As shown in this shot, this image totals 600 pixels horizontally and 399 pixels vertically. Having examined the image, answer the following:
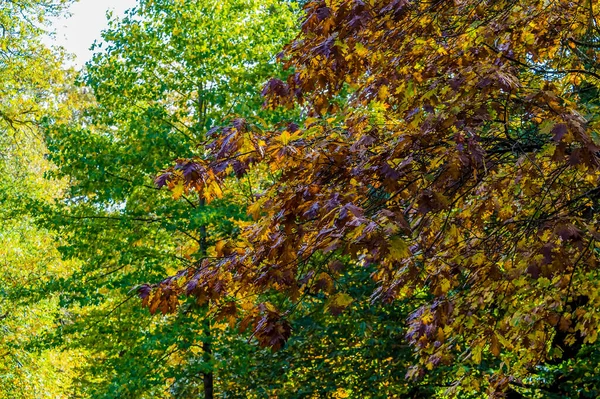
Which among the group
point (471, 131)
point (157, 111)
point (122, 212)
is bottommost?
point (471, 131)

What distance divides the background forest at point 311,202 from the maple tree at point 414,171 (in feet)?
0.07

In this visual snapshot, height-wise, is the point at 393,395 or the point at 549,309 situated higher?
the point at 393,395

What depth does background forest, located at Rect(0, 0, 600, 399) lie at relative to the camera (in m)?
4.32

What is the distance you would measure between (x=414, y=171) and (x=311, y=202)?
669 mm

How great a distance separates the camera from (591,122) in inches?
173

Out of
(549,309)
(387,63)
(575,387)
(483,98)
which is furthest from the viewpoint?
(575,387)

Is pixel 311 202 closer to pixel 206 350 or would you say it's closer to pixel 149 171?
pixel 149 171

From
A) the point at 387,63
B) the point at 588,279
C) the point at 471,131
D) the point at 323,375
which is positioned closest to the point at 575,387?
the point at 588,279

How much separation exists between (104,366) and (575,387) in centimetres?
652

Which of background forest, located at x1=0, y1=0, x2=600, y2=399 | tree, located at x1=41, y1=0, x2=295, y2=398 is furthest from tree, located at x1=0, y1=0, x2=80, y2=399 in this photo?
tree, located at x1=41, y1=0, x2=295, y2=398

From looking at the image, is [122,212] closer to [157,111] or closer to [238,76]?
[157,111]

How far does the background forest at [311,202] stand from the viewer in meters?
4.32

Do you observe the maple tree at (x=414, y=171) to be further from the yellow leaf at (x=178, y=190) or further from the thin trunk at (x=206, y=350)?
the thin trunk at (x=206, y=350)

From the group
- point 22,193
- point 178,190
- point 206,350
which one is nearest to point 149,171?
point 206,350
